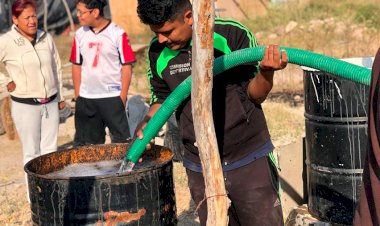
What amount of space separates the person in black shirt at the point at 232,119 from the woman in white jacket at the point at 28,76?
2.59 meters

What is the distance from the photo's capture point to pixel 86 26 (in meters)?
6.79

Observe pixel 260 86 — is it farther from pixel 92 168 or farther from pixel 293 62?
pixel 92 168

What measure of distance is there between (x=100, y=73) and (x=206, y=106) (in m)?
3.54

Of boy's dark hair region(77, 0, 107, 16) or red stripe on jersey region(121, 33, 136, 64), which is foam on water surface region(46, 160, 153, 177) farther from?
boy's dark hair region(77, 0, 107, 16)

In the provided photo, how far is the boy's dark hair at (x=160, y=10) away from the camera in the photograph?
3545 mm

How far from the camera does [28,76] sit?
630 centimetres

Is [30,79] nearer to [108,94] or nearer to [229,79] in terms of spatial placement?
[108,94]

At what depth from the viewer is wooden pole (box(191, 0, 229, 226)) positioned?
10.5 ft

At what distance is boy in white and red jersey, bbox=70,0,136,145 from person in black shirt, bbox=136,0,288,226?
2803 millimetres

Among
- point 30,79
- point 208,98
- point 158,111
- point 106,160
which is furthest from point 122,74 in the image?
point 208,98

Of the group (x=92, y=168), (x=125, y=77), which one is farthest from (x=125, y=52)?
(x=92, y=168)

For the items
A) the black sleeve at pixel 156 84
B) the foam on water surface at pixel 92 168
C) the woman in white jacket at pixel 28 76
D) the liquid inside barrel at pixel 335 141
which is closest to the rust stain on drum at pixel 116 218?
the foam on water surface at pixel 92 168

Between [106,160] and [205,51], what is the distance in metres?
1.31

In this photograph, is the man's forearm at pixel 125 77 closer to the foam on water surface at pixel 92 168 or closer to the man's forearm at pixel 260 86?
the foam on water surface at pixel 92 168
